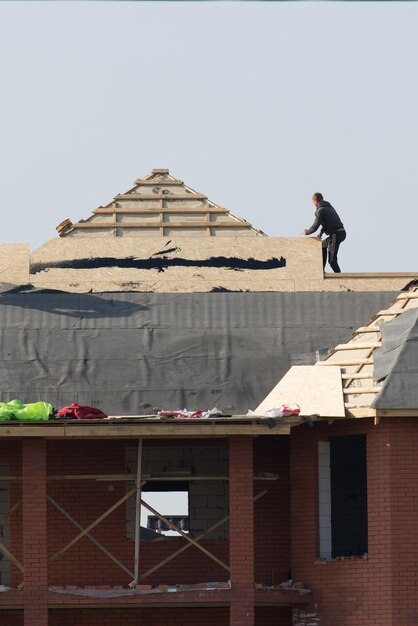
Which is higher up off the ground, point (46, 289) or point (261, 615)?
point (46, 289)

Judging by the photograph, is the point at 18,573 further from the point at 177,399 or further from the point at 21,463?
the point at 177,399

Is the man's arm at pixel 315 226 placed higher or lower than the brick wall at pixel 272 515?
higher

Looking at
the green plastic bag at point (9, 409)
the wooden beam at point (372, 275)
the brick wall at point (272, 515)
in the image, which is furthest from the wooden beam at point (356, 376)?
the green plastic bag at point (9, 409)

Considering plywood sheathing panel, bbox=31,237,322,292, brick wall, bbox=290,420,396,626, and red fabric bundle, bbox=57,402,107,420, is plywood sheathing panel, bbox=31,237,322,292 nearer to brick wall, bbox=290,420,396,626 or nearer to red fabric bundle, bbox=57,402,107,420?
brick wall, bbox=290,420,396,626

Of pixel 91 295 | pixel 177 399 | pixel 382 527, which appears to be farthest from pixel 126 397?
pixel 382 527

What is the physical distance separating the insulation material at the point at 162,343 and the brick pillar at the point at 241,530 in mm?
2131

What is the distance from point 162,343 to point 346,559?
5.59 metres

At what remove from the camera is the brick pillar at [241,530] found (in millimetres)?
27609

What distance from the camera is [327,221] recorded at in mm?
33938

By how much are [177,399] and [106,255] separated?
13.7ft

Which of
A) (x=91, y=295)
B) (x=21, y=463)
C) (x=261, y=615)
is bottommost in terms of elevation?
(x=261, y=615)

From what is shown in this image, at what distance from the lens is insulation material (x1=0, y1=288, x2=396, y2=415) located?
30.5 metres

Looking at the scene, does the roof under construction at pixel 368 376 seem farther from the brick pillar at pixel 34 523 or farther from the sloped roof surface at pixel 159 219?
the sloped roof surface at pixel 159 219

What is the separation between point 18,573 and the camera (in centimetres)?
2927
